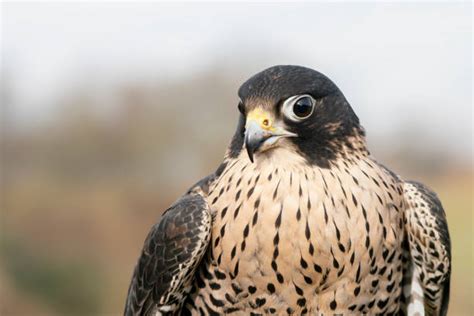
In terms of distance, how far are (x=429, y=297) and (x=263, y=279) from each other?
123 cm

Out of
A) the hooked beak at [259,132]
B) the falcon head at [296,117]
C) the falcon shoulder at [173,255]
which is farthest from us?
→ the falcon shoulder at [173,255]

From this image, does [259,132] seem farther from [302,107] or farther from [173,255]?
[173,255]

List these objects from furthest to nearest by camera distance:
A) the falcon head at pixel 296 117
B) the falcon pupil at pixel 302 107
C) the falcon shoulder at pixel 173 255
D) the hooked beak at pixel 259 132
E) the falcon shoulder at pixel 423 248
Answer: the falcon shoulder at pixel 423 248
the falcon shoulder at pixel 173 255
the falcon pupil at pixel 302 107
the falcon head at pixel 296 117
the hooked beak at pixel 259 132

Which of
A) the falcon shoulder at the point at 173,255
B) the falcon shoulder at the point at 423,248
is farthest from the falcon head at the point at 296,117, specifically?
the falcon shoulder at the point at 423,248

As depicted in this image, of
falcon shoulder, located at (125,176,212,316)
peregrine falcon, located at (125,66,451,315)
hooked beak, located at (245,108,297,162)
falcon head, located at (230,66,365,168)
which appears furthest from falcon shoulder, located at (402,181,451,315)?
falcon shoulder, located at (125,176,212,316)

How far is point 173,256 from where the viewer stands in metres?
4.72

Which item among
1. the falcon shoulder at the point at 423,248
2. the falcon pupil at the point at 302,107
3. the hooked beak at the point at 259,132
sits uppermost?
the falcon pupil at the point at 302,107

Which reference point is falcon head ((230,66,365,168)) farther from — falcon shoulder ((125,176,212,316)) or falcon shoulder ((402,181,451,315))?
falcon shoulder ((402,181,451,315))

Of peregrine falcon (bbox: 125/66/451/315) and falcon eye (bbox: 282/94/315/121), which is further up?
falcon eye (bbox: 282/94/315/121)

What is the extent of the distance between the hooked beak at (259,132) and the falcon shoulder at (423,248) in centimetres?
109

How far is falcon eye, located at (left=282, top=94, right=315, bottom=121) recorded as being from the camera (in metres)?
4.39

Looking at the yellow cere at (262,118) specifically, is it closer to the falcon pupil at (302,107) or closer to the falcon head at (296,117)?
the falcon head at (296,117)

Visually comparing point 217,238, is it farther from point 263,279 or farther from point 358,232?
point 358,232

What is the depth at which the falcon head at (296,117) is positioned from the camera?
4.33 metres
